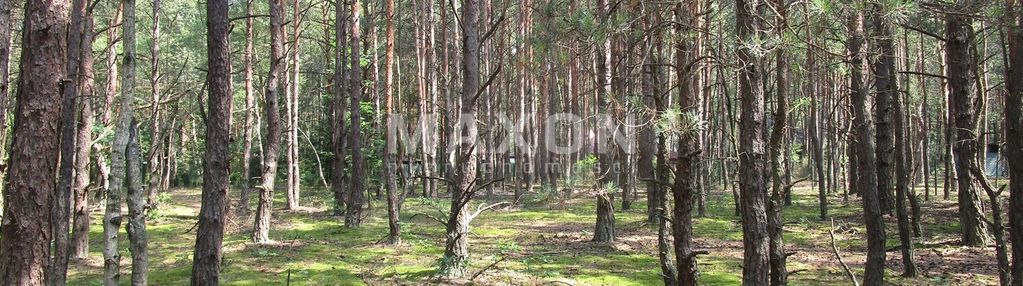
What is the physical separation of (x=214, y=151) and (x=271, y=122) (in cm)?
547

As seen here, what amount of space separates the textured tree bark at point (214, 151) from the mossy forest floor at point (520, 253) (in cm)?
73

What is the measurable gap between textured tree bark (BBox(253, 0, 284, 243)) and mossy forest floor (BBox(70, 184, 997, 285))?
44cm

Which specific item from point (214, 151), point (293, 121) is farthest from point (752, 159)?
point (293, 121)

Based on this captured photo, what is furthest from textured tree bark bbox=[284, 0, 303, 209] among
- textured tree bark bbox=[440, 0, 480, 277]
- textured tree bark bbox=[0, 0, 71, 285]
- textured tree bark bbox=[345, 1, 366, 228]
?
textured tree bark bbox=[0, 0, 71, 285]

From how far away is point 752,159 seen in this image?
211 inches

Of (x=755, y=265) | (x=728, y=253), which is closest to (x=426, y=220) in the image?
(x=728, y=253)

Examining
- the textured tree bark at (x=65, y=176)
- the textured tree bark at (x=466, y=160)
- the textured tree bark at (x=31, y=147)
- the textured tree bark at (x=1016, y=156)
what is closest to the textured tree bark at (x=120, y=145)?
the textured tree bark at (x=65, y=176)

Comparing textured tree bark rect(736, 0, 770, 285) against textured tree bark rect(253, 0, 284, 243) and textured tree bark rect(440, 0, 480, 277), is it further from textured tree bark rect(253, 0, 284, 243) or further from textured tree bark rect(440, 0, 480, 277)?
textured tree bark rect(253, 0, 284, 243)

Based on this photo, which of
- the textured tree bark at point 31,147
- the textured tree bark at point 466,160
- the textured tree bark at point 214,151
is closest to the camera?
the textured tree bark at point 31,147

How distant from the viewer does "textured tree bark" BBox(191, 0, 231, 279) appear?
580 cm

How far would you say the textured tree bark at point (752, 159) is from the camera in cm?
520

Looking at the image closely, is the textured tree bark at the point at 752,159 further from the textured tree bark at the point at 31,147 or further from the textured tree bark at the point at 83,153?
the textured tree bark at the point at 83,153

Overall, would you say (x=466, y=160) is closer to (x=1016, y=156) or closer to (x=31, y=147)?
(x=31, y=147)

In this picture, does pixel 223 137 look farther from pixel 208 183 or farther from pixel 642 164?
pixel 642 164
